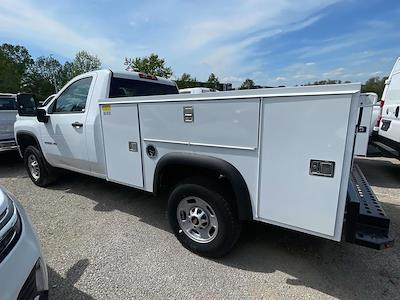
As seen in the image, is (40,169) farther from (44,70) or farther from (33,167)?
(44,70)

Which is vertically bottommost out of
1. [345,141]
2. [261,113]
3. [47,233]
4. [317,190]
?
[47,233]

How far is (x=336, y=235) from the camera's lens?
201 cm

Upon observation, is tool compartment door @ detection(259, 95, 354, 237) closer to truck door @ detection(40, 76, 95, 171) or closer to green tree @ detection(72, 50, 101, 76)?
truck door @ detection(40, 76, 95, 171)

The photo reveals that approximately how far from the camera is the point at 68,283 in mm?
2469

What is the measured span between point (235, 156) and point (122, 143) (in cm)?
157

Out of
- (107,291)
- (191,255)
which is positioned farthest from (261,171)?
(107,291)

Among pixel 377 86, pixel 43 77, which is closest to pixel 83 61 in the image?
pixel 43 77

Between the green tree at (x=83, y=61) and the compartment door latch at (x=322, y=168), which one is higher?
the green tree at (x=83, y=61)

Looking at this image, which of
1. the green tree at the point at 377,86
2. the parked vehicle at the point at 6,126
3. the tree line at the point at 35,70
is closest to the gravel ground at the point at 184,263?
the parked vehicle at the point at 6,126

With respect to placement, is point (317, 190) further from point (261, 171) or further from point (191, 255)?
point (191, 255)

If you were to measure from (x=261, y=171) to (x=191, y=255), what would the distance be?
4.36ft

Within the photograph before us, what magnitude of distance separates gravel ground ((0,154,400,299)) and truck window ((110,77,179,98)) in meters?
1.79

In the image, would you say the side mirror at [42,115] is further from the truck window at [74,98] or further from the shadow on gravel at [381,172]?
the shadow on gravel at [381,172]

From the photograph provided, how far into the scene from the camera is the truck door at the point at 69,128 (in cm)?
381
